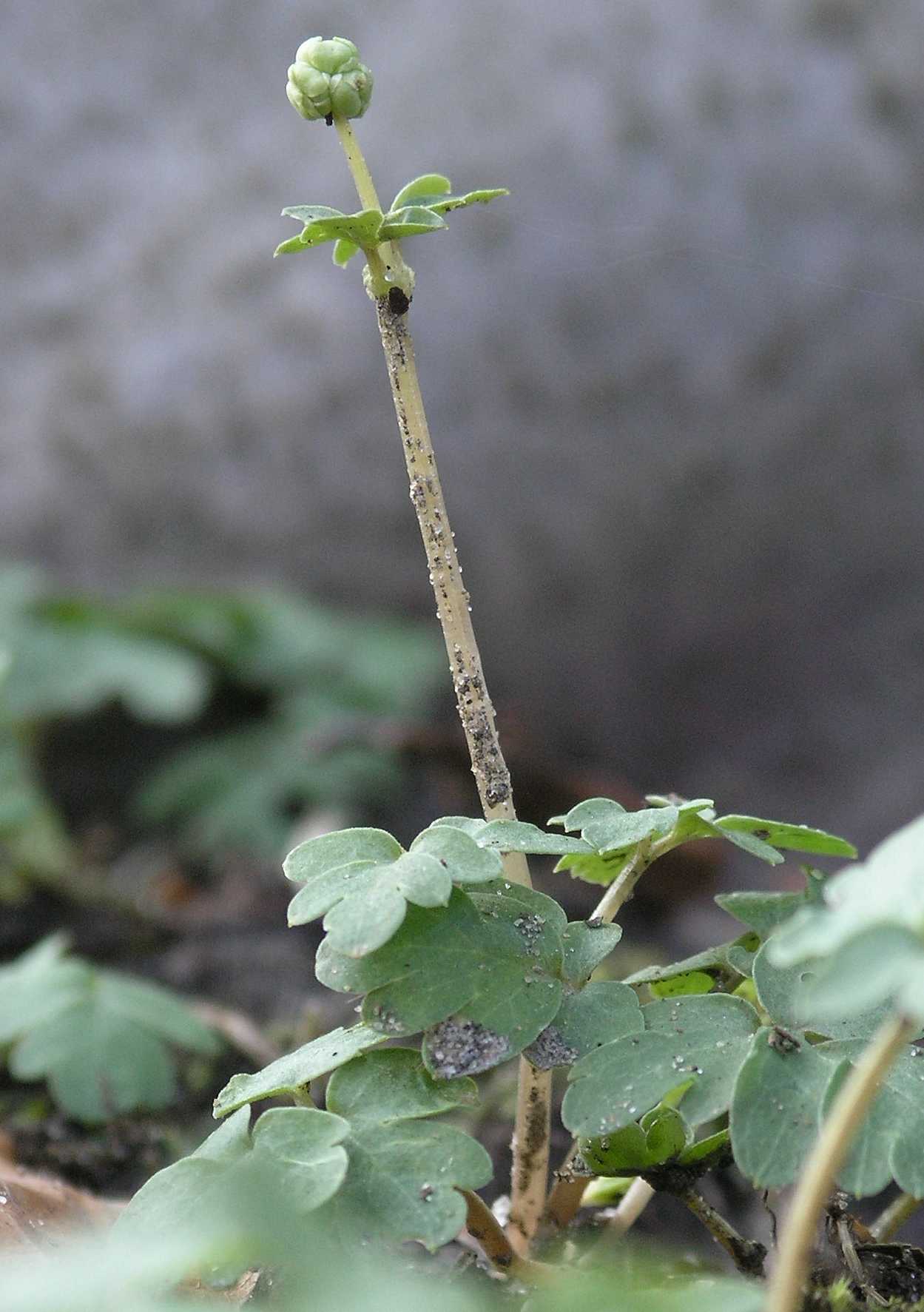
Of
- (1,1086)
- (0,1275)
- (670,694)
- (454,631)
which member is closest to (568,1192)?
(454,631)

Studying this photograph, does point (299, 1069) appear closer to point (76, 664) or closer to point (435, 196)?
point (435, 196)

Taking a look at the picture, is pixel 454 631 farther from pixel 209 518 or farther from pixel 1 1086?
pixel 209 518

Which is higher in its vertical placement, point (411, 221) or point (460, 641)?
point (411, 221)

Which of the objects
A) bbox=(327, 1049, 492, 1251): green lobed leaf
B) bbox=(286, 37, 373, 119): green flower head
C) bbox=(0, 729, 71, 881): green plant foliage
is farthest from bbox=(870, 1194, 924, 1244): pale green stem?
bbox=(0, 729, 71, 881): green plant foliage

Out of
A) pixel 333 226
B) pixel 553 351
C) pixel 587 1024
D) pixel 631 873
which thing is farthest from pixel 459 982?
pixel 553 351

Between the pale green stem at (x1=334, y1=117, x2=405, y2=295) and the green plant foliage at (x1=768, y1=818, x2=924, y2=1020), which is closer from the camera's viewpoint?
the green plant foliage at (x1=768, y1=818, x2=924, y2=1020)

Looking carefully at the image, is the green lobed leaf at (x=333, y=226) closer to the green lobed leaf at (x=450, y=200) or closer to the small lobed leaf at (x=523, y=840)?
the green lobed leaf at (x=450, y=200)

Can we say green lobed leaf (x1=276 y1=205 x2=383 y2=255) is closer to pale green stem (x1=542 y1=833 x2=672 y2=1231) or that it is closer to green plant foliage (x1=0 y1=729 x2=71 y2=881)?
pale green stem (x1=542 y1=833 x2=672 y2=1231)
